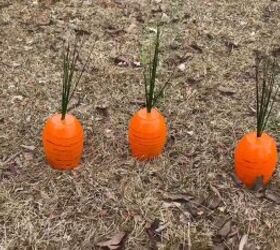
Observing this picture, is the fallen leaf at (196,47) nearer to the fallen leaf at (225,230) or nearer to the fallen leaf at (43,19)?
the fallen leaf at (43,19)

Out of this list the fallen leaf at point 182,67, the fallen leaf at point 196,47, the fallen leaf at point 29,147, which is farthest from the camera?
the fallen leaf at point 196,47

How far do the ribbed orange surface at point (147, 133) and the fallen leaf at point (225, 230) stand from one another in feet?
1.99

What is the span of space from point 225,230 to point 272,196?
397mm

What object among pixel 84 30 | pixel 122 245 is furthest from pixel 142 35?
A: pixel 122 245

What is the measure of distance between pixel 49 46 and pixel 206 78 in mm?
1339

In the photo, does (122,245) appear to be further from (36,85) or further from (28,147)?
(36,85)

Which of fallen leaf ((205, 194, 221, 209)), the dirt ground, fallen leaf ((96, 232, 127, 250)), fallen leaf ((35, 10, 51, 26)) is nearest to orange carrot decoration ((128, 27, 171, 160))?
the dirt ground

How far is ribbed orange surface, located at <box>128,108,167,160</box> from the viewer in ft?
10.2

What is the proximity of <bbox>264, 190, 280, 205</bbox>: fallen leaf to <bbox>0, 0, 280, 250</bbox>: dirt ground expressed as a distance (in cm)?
1

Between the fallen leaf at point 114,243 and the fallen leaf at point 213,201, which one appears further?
the fallen leaf at point 213,201

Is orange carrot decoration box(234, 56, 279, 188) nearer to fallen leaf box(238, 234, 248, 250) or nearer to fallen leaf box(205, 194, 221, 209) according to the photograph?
fallen leaf box(205, 194, 221, 209)

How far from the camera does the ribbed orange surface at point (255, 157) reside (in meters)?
3.02

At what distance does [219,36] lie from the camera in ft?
15.7

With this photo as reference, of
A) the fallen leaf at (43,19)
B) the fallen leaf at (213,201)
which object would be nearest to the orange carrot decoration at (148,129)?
the fallen leaf at (213,201)
